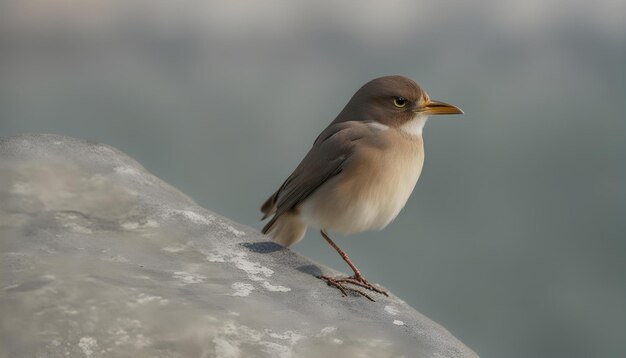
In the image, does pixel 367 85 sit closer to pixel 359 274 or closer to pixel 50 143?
pixel 359 274

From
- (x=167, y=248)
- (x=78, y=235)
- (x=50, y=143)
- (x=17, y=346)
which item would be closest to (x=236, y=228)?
(x=167, y=248)

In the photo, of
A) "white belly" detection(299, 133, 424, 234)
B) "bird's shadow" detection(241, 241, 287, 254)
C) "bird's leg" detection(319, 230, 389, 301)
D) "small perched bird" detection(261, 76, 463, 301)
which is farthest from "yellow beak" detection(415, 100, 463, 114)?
"bird's shadow" detection(241, 241, 287, 254)

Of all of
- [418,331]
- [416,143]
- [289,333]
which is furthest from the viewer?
[416,143]

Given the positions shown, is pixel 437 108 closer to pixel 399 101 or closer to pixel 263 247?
pixel 399 101

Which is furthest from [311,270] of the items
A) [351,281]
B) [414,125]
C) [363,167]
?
[414,125]

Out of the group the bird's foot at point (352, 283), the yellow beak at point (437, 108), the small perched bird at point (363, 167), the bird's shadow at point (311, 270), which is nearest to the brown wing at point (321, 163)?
the small perched bird at point (363, 167)

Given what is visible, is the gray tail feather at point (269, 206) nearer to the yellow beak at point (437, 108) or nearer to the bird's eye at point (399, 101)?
the bird's eye at point (399, 101)

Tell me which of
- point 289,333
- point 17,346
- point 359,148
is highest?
point 359,148
